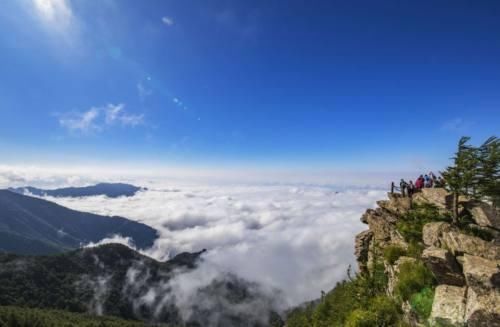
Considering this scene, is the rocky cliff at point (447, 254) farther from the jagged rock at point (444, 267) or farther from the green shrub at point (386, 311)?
the green shrub at point (386, 311)

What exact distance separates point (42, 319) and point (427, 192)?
7797 inches

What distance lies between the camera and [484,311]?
13.7 m

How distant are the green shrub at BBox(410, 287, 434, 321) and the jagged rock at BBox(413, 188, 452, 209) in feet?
32.6

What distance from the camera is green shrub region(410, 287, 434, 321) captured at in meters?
17.1

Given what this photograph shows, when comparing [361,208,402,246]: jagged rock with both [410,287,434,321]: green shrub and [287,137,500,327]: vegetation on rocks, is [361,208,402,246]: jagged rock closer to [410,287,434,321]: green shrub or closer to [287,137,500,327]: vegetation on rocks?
[287,137,500,327]: vegetation on rocks

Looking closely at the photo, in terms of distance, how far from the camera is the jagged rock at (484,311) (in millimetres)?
13531

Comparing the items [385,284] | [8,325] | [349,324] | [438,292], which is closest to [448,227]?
[438,292]

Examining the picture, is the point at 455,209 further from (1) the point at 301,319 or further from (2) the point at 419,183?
(1) the point at 301,319

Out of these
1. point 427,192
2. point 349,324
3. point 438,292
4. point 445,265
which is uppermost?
point 427,192

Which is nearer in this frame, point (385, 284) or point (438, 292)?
point (438, 292)

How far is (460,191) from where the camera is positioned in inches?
906

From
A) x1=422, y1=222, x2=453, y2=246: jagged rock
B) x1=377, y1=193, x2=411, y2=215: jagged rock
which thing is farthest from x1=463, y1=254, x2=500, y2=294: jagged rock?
x1=377, y1=193, x2=411, y2=215: jagged rock

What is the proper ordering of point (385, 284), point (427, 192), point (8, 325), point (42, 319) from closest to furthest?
point (385, 284), point (427, 192), point (8, 325), point (42, 319)

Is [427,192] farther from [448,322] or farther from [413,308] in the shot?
[448,322]
